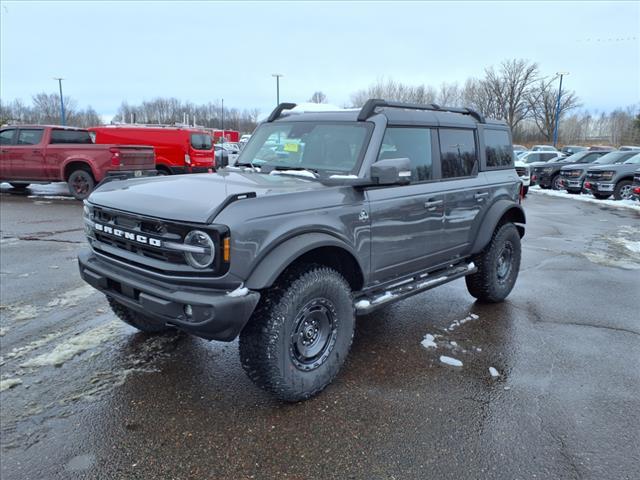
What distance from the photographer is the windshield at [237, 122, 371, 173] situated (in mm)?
3797

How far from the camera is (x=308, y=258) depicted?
3221 mm

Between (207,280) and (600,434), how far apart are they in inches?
102

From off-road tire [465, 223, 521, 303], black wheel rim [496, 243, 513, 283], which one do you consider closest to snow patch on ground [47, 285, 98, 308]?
off-road tire [465, 223, 521, 303]

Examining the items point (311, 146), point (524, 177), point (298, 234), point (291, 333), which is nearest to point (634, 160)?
point (524, 177)

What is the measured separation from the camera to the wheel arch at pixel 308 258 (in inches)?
110

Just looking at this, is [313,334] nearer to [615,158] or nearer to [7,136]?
[7,136]

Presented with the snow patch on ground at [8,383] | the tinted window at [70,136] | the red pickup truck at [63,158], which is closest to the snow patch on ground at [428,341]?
the snow patch on ground at [8,383]

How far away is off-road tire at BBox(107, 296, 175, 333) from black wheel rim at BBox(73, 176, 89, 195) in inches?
403

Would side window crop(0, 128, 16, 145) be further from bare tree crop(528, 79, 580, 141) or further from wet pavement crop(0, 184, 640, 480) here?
bare tree crop(528, 79, 580, 141)

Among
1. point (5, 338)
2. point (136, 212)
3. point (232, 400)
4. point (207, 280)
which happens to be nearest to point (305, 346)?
point (232, 400)

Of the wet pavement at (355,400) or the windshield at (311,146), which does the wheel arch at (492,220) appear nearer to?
the wet pavement at (355,400)

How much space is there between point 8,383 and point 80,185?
1081cm

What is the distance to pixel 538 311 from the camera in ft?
16.8

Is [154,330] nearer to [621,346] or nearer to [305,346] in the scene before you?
[305,346]
